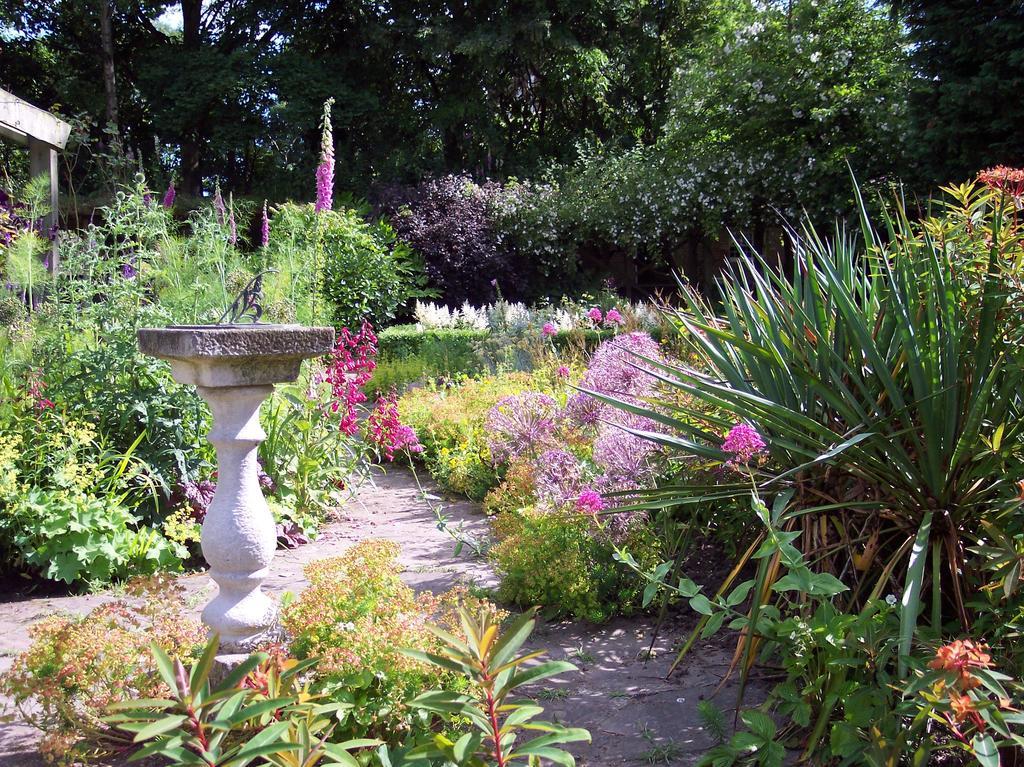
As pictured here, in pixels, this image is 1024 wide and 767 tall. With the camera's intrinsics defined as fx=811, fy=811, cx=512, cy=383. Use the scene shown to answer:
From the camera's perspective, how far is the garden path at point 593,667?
93.6 inches

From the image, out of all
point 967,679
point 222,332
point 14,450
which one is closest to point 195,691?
point 222,332

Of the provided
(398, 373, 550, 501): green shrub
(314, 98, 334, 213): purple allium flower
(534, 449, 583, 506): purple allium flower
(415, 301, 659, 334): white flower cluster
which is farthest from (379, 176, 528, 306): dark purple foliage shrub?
(534, 449, 583, 506): purple allium flower

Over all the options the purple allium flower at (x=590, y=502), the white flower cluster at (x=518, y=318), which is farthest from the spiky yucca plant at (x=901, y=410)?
the white flower cluster at (x=518, y=318)

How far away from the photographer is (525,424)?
4.09 metres

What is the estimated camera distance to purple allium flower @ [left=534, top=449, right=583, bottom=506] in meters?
3.55

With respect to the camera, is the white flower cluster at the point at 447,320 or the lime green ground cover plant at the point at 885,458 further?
the white flower cluster at the point at 447,320

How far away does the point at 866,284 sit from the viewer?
3102 millimetres

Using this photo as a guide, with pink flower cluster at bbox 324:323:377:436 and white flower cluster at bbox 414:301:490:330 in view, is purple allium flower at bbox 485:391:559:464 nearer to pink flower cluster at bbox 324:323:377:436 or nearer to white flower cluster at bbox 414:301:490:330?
pink flower cluster at bbox 324:323:377:436

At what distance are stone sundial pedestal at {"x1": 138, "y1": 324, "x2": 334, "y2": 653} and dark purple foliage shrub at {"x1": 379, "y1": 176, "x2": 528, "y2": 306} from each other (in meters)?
11.6

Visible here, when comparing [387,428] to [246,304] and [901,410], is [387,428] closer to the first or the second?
[246,304]

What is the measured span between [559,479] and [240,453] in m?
1.51

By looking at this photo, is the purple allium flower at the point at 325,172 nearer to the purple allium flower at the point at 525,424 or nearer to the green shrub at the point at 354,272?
the purple allium flower at the point at 525,424

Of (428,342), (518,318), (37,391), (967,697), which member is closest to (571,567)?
(967,697)

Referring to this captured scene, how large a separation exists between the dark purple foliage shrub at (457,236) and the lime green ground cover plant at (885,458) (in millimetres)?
11553
